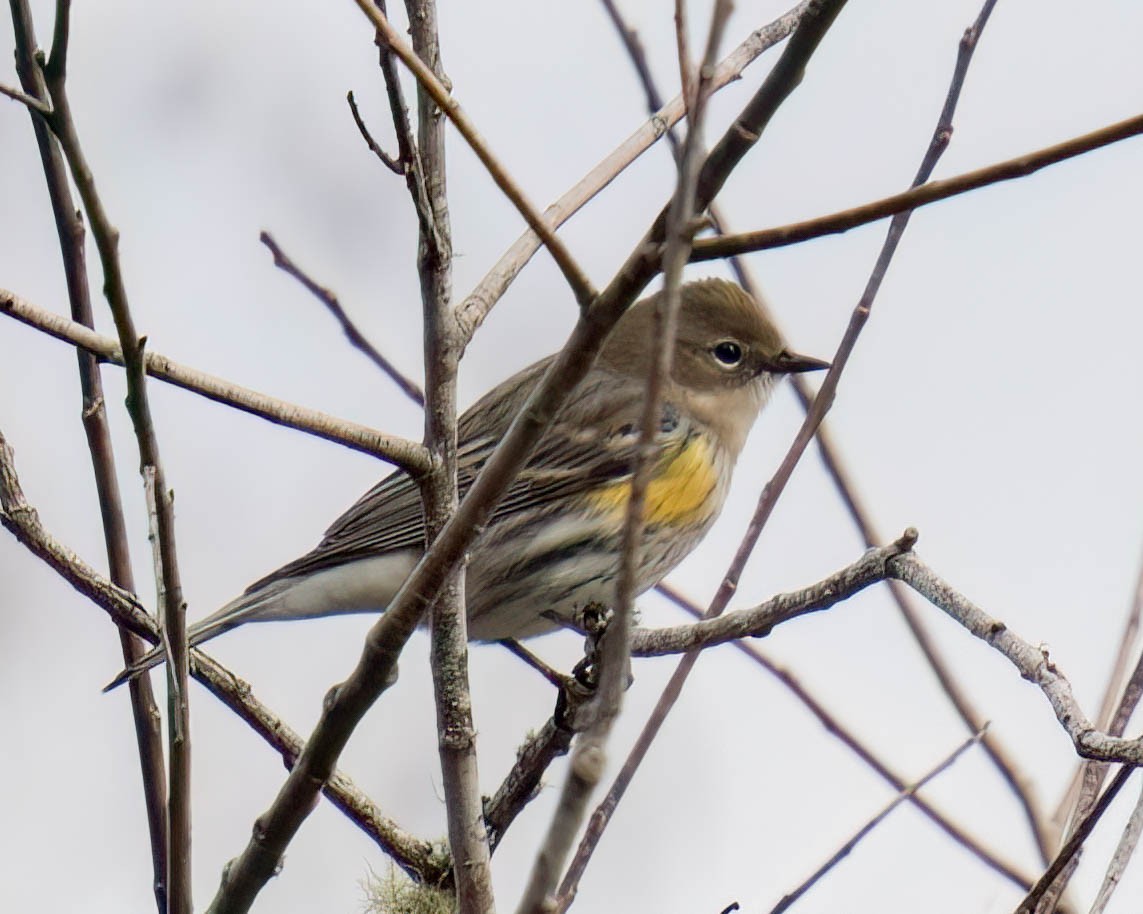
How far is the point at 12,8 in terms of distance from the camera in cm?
343

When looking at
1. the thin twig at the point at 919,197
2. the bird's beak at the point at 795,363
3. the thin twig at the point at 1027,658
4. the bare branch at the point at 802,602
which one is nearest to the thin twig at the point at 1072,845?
the thin twig at the point at 1027,658

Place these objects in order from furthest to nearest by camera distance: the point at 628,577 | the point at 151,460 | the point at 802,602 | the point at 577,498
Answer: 1. the point at 577,498
2. the point at 802,602
3. the point at 151,460
4. the point at 628,577

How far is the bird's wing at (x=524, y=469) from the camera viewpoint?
606 cm

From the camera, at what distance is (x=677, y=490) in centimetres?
623

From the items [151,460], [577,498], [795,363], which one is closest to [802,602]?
[151,460]

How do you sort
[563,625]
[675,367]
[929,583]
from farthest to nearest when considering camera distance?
[675,367] → [563,625] → [929,583]

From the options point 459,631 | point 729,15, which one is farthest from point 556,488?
point 729,15

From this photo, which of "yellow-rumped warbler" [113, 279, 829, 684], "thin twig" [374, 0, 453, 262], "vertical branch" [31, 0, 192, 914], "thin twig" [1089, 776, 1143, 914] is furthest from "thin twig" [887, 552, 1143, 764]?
"yellow-rumped warbler" [113, 279, 829, 684]

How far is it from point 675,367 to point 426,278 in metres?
3.68

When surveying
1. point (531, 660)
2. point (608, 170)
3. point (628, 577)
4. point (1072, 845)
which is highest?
point (608, 170)

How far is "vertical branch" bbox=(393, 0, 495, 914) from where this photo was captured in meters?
3.38

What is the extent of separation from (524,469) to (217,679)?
248 centimetres

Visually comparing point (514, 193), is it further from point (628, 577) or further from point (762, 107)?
point (628, 577)

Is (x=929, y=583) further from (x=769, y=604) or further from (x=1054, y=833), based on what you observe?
(x=1054, y=833)
